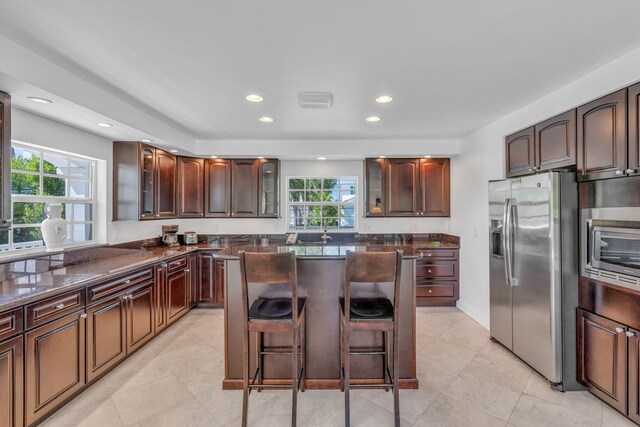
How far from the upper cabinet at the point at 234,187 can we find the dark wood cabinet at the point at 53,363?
2.48m

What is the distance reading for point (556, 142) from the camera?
8.30 ft

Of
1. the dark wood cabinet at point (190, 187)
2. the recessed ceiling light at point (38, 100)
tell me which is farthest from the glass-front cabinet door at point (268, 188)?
the recessed ceiling light at point (38, 100)

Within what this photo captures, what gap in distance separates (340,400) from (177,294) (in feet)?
8.06

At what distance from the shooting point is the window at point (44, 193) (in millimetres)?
2539

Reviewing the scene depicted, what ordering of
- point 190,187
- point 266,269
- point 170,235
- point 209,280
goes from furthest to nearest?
1. point 190,187
2. point 170,235
3. point 209,280
4. point 266,269

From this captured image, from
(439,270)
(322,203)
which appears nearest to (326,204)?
(322,203)

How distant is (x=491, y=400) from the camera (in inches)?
86.4

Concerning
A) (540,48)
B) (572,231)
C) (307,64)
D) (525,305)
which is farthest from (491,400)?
(307,64)

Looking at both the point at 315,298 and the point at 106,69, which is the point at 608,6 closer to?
the point at 315,298

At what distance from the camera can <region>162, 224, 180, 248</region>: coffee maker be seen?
4.25 meters

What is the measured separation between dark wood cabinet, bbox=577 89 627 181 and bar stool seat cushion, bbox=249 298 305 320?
2.42m

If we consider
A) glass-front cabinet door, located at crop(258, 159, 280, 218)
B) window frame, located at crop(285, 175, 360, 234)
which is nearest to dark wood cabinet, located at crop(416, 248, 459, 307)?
window frame, located at crop(285, 175, 360, 234)

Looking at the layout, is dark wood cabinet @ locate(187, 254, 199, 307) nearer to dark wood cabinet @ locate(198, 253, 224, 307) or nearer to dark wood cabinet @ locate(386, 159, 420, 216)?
dark wood cabinet @ locate(198, 253, 224, 307)

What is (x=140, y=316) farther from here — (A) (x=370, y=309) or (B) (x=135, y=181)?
(A) (x=370, y=309)
